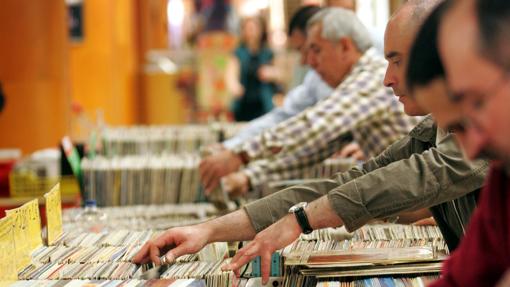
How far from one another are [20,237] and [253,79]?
1017cm

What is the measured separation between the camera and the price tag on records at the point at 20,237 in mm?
2947

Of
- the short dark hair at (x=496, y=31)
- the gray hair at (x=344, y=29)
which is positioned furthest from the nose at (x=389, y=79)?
the gray hair at (x=344, y=29)

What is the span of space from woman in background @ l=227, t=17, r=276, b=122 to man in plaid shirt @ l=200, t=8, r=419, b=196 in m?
7.36

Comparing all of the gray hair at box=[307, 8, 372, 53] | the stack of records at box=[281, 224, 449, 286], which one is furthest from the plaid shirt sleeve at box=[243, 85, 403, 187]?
the stack of records at box=[281, 224, 449, 286]

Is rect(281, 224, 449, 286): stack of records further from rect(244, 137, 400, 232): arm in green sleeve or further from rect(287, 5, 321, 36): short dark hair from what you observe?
rect(287, 5, 321, 36): short dark hair

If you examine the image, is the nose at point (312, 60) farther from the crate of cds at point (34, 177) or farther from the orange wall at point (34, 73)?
the orange wall at point (34, 73)

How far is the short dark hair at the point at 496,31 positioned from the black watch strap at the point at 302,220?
56.8 inches

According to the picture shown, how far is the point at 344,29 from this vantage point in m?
5.40

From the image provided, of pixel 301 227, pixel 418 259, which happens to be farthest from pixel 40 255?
pixel 418 259

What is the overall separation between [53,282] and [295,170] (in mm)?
2718

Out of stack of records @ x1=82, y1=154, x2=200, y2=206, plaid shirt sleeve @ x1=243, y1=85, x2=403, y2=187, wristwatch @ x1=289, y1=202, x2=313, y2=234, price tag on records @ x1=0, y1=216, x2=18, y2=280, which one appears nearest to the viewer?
price tag on records @ x1=0, y1=216, x2=18, y2=280

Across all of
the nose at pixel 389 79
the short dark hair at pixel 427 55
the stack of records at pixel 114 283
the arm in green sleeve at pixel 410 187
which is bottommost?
the stack of records at pixel 114 283

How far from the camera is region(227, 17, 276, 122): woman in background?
1294cm

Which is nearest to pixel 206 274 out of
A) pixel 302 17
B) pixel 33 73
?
pixel 302 17
